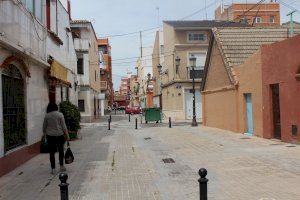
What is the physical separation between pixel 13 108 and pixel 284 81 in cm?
960

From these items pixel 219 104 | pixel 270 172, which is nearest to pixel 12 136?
pixel 270 172

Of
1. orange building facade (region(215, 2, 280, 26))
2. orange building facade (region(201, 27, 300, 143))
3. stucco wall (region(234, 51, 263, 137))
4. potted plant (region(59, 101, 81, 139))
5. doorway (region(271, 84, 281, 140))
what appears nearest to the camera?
orange building facade (region(201, 27, 300, 143))

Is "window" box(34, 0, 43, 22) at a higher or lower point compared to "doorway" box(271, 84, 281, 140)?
higher

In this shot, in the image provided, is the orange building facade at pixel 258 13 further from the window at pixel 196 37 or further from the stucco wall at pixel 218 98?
the stucco wall at pixel 218 98

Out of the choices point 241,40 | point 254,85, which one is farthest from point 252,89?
point 241,40

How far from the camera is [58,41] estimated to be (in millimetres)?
19656

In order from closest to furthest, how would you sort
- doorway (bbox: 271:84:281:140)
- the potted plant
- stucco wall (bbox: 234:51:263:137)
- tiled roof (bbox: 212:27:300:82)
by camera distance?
doorway (bbox: 271:84:281:140) → the potted plant → stucco wall (bbox: 234:51:263:137) → tiled roof (bbox: 212:27:300:82)

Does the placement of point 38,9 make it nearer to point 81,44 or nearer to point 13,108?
point 13,108

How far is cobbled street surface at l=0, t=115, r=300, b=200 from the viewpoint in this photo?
838 cm

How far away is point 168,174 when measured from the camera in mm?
10570

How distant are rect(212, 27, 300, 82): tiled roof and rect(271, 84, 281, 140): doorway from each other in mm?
4884

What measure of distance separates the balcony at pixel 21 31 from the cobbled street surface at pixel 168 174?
3167 mm

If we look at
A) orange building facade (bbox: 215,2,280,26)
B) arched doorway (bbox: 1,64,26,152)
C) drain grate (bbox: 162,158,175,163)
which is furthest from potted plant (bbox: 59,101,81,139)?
orange building facade (bbox: 215,2,280,26)

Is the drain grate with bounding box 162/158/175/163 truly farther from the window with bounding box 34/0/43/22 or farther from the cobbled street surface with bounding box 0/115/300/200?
the window with bounding box 34/0/43/22
